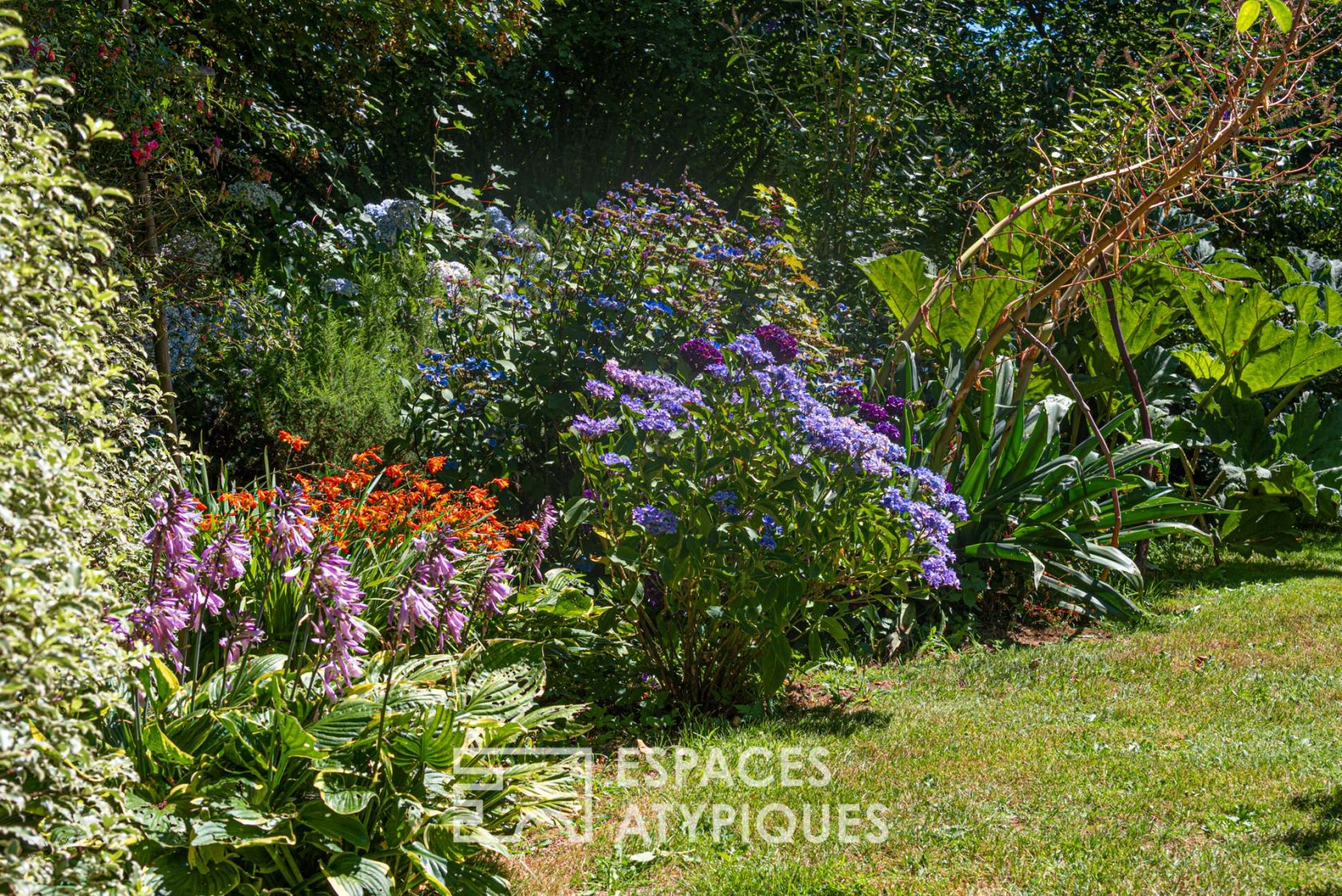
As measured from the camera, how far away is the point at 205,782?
273 centimetres

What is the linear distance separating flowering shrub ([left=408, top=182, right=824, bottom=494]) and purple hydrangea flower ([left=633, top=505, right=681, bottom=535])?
48.4 inches

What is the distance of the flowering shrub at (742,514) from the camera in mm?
3762

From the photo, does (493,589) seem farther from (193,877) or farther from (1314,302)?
(1314,302)

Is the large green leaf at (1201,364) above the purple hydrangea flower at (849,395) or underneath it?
above

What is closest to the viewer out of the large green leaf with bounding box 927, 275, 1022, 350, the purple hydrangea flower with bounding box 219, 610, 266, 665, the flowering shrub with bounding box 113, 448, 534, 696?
the flowering shrub with bounding box 113, 448, 534, 696

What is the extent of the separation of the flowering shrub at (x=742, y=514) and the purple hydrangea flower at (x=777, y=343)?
0.52 meters

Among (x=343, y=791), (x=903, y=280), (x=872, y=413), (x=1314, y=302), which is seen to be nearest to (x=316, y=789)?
(x=343, y=791)

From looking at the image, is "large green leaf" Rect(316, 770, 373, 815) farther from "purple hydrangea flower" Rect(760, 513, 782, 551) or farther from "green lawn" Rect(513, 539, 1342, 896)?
"purple hydrangea flower" Rect(760, 513, 782, 551)

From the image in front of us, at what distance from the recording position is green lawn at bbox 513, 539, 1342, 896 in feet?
9.34

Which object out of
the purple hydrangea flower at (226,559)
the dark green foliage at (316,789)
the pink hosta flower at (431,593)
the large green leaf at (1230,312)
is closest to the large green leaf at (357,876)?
the dark green foliage at (316,789)

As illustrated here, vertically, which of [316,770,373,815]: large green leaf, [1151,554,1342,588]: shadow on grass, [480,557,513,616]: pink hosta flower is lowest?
[1151,554,1342,588]: shadow on grass

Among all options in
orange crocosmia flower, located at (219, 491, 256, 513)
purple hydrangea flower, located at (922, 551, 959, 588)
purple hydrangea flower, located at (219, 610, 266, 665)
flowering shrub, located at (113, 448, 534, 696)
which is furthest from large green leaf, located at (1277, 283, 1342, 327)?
purple hydrangea flower, located at (219, 610, 266, 665)

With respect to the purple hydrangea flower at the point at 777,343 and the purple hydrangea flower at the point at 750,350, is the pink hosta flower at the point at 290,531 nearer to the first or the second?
the purple hydrangea flower at the point at 750,350

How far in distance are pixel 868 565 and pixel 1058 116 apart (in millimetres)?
6437
